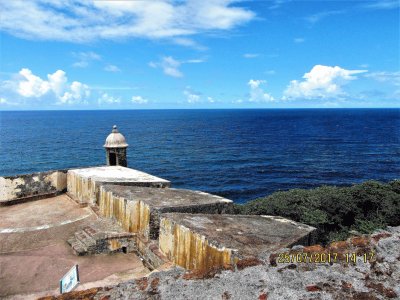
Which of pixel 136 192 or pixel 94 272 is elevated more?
pixel 136 192

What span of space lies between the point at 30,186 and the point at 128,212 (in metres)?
8.49

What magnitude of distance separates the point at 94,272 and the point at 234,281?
818 centimetres

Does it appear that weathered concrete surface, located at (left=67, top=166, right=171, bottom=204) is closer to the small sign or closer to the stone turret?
the stone turret

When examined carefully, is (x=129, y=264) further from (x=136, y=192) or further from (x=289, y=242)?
(x=289, y=242)

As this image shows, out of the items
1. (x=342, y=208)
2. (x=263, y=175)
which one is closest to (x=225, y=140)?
(x=263, y=175)

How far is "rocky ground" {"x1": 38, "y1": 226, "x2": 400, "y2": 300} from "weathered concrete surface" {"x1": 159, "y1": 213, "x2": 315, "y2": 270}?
141 inches

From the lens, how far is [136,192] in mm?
14469

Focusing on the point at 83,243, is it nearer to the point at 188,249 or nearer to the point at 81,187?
the point at 188,249

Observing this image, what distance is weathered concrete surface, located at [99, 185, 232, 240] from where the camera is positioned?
1202 cm

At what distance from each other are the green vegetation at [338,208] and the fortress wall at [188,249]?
9.26 m

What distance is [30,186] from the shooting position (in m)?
18.8
